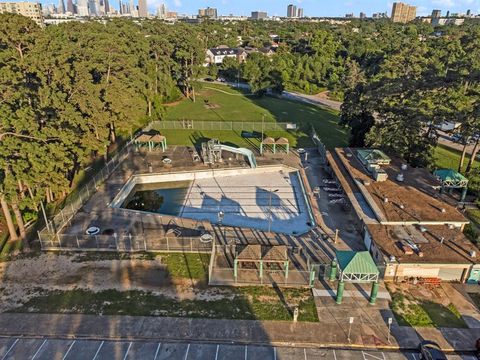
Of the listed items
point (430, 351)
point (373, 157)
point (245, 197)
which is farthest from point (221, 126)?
point (430, 351)

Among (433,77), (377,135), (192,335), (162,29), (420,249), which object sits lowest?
(192,335)

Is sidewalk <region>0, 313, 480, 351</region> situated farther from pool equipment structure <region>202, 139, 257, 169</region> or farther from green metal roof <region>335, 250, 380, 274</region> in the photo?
pool equipment structure <region>202, 139, 257, 169</region>

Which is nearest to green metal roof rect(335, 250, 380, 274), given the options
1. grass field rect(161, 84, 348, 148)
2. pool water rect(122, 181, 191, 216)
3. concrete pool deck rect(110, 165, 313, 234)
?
concrete pool deck rect(110, 165, 313, 234)

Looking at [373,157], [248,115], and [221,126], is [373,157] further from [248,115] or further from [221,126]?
[248,115]

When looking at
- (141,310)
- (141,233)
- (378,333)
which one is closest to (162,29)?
(141,233)

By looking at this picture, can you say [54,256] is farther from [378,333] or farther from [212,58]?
[212,58]

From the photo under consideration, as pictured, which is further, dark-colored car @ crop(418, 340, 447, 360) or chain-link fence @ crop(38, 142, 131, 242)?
chain-link fence @ crop(38, 142, 131, 242)

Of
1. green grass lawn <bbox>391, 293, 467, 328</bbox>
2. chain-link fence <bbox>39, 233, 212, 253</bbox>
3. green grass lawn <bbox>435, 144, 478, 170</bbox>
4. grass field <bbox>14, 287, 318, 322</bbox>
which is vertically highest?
green grass lawn <bbox>435, 144, 478, 170</bbox>
